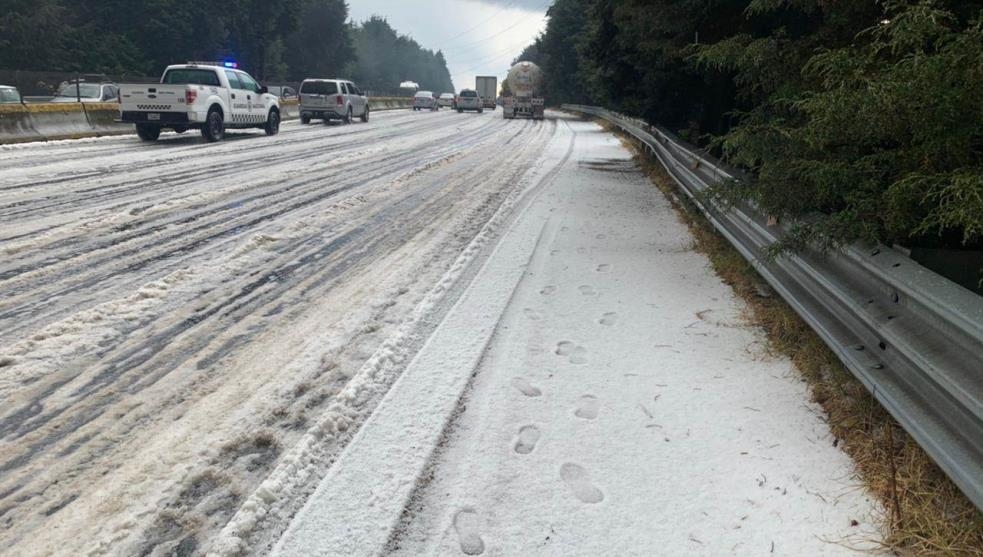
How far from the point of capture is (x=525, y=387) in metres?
3.81

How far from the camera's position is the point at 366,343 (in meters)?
4.39

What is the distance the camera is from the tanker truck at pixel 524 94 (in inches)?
1718

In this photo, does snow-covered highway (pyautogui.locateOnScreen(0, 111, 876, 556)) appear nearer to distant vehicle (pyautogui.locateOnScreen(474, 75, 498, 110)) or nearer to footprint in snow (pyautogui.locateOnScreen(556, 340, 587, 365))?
footprint in snow (pyautogui.locateOnScreen(556, 340, 587, 365))

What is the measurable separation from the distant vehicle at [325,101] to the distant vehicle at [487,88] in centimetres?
3275

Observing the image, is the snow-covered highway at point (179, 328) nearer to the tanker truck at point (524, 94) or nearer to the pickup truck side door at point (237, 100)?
the pickup truck side door at point (237, 100)

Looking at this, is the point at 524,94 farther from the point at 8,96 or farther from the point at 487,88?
the point at 8,96

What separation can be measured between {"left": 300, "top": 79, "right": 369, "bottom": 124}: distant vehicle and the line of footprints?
26.6 metres

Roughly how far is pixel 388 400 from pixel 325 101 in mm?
27283

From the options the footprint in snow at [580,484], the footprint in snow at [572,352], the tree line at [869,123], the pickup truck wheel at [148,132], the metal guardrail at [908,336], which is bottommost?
the footprint in snow at [580,484]

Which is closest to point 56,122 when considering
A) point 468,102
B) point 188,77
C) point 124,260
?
point 188,77

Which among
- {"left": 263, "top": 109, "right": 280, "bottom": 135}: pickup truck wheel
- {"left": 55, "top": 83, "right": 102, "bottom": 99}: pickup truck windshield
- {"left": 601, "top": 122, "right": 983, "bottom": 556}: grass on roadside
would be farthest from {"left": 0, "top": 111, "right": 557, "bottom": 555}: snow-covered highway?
{"left": 55, "top": 83, "right": 102, "bottom": 99}: pickup truck windshield

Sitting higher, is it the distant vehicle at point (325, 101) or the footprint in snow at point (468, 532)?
the distant vehicle at point (325, 101)

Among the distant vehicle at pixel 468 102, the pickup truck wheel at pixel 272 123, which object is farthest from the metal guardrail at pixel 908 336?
the distant vehicle at pixel 468 102

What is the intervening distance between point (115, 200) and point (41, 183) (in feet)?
6.45
